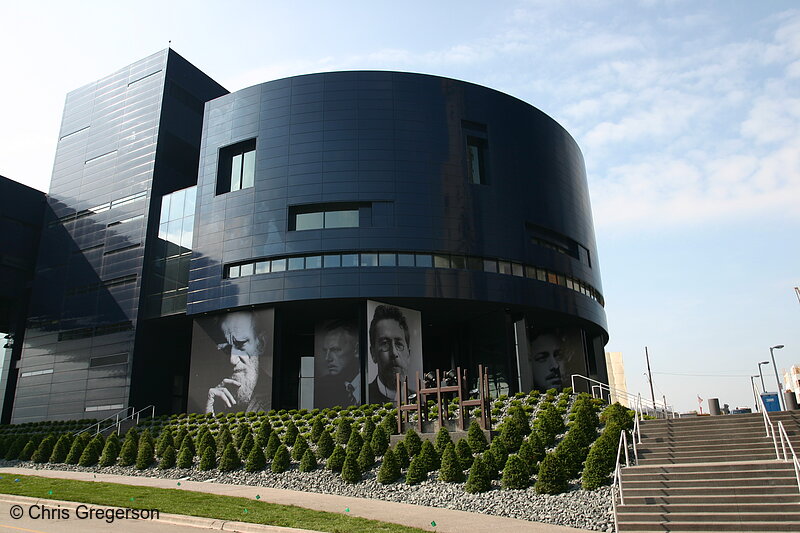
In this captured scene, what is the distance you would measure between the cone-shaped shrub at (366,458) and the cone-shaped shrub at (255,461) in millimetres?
4589

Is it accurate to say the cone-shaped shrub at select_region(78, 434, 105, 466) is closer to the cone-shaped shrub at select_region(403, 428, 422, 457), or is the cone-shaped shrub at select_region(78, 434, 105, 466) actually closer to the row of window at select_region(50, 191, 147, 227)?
the cone-shaped shrub at select_region(403, 428, 422, 457)

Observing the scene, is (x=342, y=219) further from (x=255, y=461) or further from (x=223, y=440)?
(x=255, y=461)

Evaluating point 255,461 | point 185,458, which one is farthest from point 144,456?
point 255,461

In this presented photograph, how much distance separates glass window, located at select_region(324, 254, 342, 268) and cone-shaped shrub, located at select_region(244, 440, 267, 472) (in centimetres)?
1623

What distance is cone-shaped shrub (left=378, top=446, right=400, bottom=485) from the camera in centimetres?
2112

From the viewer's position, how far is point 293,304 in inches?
1592

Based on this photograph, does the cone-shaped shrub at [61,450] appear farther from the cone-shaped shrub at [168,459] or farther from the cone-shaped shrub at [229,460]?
the cone-shaped shrub at [229,460]

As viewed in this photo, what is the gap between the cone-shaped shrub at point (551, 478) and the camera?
1752cm

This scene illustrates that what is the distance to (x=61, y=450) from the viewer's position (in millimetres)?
31453

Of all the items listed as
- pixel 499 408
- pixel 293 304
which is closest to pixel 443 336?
pixel 293 304

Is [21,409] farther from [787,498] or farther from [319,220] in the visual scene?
[787,498]

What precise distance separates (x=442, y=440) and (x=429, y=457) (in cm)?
166

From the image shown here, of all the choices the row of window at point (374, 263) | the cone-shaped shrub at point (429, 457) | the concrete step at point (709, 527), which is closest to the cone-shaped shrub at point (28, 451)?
the row of window at point (374, 263)

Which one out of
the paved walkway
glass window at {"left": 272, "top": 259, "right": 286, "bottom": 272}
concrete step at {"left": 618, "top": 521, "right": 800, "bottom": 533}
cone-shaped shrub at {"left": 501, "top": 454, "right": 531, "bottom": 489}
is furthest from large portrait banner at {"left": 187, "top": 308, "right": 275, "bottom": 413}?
concrete step at {"left": 618, "top": 521, "right": 800, "bottom": 533}
